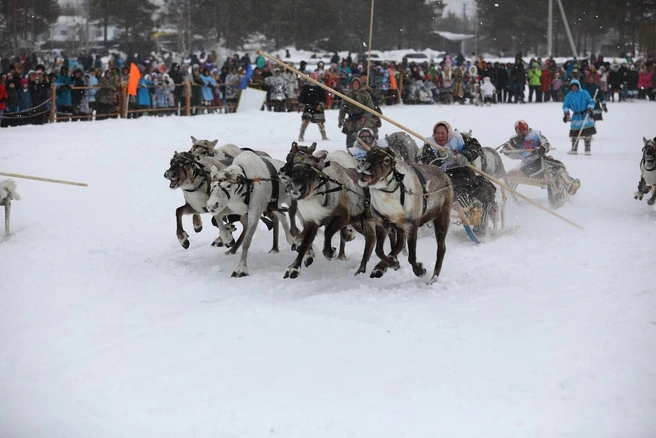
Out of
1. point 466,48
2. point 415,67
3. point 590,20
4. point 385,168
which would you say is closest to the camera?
point 385,168

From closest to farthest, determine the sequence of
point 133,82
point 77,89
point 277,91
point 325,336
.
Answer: point 325,336
point 133,82
point 77,89
point 277,91

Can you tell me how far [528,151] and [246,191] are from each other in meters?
5.25

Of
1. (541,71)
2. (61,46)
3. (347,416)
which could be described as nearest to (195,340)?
(347,416)

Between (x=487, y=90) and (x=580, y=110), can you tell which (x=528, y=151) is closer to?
(x=580, y=110)

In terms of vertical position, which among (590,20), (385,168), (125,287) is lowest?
(125,287)

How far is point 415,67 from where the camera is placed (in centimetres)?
2883

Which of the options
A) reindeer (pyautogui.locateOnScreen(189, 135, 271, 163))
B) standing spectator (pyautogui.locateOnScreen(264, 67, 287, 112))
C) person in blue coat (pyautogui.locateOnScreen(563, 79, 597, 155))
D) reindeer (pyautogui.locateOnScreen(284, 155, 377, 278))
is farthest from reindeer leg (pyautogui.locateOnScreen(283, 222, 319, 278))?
standing spectator (pyautogui.locateOnScreen(264, 67, 287, 112))

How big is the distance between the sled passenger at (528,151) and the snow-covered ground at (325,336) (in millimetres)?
568

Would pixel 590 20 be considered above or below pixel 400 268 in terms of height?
above

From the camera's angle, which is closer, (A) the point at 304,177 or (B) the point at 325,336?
(B) the point at 325,336

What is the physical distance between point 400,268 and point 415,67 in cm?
2032

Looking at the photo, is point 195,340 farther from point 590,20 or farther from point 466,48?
point 466,48

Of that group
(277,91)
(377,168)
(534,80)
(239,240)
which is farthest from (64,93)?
(534,80)

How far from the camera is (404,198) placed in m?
8.36
